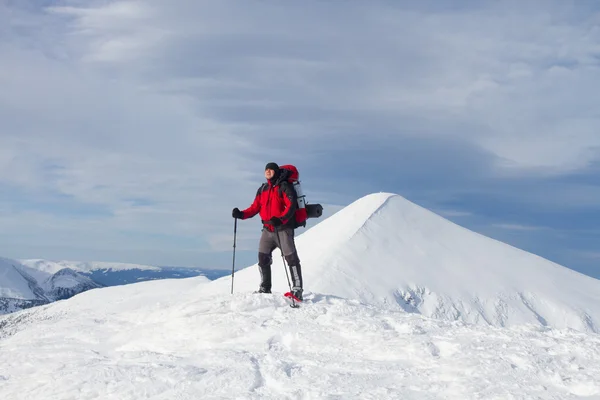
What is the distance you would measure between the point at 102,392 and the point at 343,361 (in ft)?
12.0

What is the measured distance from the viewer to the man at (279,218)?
12562 mm

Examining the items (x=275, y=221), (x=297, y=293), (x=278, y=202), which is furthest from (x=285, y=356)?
(x=278, y=202)

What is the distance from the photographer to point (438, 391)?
7520 mm

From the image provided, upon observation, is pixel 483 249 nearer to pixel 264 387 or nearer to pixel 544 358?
pixel 544 358

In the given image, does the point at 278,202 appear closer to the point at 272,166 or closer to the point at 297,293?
the point at 272,166

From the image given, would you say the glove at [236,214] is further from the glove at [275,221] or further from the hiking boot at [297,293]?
the hiking boot at [297,293]

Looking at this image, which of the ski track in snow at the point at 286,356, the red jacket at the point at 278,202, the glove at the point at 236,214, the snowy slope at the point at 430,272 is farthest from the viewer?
the snowy slope at the point at 430,272

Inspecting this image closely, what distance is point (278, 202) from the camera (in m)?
12.7

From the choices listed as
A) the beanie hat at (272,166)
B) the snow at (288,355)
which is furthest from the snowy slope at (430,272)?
the snow at (288,355)

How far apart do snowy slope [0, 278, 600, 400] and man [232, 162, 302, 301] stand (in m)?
1.00

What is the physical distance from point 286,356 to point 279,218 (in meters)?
4.10

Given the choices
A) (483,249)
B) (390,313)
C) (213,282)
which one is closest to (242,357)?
(390,313)

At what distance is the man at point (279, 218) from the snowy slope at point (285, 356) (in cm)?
100

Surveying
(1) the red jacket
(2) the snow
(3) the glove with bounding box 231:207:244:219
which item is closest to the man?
Result: (1) the red jacket
